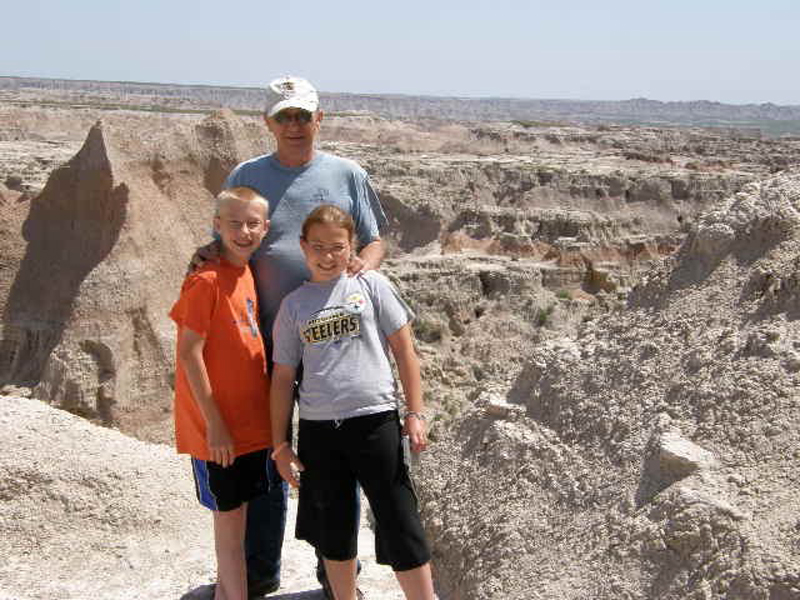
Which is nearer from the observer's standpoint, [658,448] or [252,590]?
[658,448]

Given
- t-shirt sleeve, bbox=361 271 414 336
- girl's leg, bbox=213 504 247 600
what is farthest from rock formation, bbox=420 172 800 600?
t-shirt sleeve, bbox=361 271 414 336

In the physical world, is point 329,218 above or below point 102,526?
above

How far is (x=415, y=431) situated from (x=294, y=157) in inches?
47.5

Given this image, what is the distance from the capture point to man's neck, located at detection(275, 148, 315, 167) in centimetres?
354

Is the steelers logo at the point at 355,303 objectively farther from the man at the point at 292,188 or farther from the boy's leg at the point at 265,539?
the boy's leg at the point at 265,539

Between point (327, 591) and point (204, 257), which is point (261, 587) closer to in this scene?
point (327, 591)

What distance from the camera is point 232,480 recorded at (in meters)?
3.44

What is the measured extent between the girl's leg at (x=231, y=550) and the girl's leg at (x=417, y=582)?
0.72 metres

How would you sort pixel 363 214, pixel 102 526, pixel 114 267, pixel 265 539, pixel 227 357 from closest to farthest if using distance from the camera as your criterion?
pixel 227 357 < pixel 363 214 < pixel 265 539 < pixel 102 526 < pixel 114 267

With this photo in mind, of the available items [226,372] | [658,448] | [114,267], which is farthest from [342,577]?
[114,267]

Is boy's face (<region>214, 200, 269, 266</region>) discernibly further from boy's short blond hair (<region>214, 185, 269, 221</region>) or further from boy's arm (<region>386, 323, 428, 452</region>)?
boy's arm (<region>386, 323, 428, 452</region>)

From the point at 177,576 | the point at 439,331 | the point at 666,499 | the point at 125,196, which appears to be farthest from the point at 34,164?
the point at 666,499

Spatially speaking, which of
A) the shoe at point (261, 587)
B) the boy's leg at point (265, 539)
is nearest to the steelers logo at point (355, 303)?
the boy's leg at point (265, 539)

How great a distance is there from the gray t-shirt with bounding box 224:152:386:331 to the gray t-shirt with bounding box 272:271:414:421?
0.98 feet
